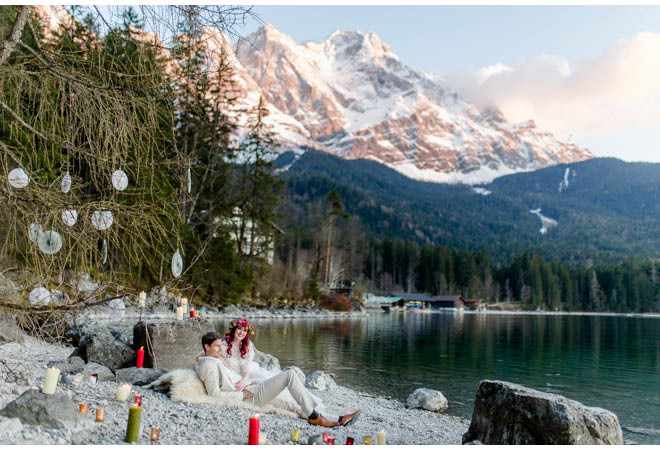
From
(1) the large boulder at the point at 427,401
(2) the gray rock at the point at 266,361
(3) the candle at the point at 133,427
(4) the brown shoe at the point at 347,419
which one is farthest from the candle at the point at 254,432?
(2) the gray rock at the point at 266,361

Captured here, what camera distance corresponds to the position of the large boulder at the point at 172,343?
797 centimetres

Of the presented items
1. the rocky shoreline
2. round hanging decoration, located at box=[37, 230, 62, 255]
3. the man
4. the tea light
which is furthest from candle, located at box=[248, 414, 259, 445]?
round hanging decoration, located at box=[37, 230, 62, 255]

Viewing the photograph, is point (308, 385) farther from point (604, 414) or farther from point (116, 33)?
point (116, 33)

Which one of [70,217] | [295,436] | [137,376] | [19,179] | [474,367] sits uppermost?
[19,179]

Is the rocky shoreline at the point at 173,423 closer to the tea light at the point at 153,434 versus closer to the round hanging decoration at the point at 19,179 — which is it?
the tea light at the point at 153,434

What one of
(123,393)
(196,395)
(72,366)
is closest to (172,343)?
(72,366)

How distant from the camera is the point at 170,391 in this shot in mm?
5945

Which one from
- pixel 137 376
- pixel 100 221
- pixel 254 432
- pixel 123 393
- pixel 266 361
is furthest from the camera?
pixel 266 361

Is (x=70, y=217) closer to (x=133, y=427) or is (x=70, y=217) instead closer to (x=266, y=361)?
(x=133, y=427)

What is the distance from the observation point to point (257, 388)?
6.08 metres

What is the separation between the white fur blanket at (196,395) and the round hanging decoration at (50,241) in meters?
2.58

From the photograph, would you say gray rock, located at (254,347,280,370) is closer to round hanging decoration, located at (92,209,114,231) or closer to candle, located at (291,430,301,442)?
candle, located at (291,430,301,442)

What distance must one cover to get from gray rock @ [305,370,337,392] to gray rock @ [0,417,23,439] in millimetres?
7122

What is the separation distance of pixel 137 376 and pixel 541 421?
5031mm
